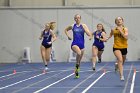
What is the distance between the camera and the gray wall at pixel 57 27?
83.8ft

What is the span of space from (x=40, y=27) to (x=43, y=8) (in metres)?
1.22

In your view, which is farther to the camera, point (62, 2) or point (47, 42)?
point (62, 2)

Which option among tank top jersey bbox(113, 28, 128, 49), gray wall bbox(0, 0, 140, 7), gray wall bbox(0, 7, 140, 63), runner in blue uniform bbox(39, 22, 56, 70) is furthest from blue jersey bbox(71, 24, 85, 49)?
gray wall bbox(0, 0, 140, 7)

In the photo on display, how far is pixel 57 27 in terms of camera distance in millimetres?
25891

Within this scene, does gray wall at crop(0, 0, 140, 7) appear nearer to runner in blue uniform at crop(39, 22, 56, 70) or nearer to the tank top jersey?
runner in blue uniform at crop(39, 22, 56, 70)

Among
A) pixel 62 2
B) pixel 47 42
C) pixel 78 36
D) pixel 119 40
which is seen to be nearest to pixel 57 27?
pixel 62 2

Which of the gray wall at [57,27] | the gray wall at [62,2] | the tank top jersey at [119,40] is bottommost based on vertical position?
the tank top jersey at [119,40]

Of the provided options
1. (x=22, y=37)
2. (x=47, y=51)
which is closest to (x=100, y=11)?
(x=22, y=37)

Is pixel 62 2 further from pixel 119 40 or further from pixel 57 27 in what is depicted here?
pixel 119 40

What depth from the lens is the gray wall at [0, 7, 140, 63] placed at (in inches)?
1006

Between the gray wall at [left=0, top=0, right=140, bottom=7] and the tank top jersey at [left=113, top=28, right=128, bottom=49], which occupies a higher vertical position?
the gray wall at [left=0, top=0, right=140, bottom=7]

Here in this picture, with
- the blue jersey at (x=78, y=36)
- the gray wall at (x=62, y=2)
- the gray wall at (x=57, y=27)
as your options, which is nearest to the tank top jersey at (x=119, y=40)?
the blue jersey at (x=78, y=36)

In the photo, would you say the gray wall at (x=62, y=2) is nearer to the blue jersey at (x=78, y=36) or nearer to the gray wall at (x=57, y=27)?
the gray wall at (x=57, y=27)

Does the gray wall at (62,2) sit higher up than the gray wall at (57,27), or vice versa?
the gray wall at (62,2)
